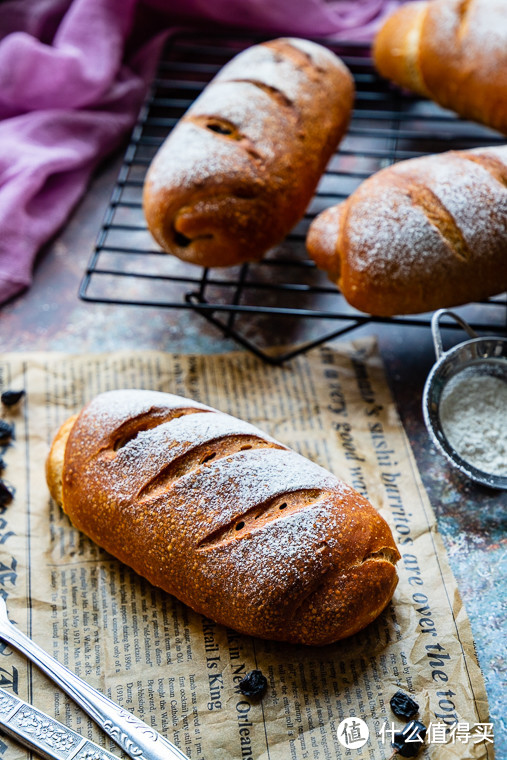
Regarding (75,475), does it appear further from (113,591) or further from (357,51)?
(357,51)

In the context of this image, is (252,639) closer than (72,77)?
Yes

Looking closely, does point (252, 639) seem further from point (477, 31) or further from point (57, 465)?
point (477, 31)

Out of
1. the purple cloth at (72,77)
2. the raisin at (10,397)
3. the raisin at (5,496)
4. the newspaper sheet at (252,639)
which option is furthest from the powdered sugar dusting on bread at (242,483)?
the purple cloth at (72,77)

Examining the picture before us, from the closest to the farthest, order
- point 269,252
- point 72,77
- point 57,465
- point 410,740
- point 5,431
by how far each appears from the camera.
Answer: point 410,740 < point 57,465 < point 5,431 < point 269,252 < point 72,77

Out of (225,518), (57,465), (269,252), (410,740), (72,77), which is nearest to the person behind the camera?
(410,740)

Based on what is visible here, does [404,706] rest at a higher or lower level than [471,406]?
lower

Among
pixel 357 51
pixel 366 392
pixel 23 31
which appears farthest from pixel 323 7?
pixel 366 392

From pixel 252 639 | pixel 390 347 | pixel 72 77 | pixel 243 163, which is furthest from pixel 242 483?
pixel 72 77
